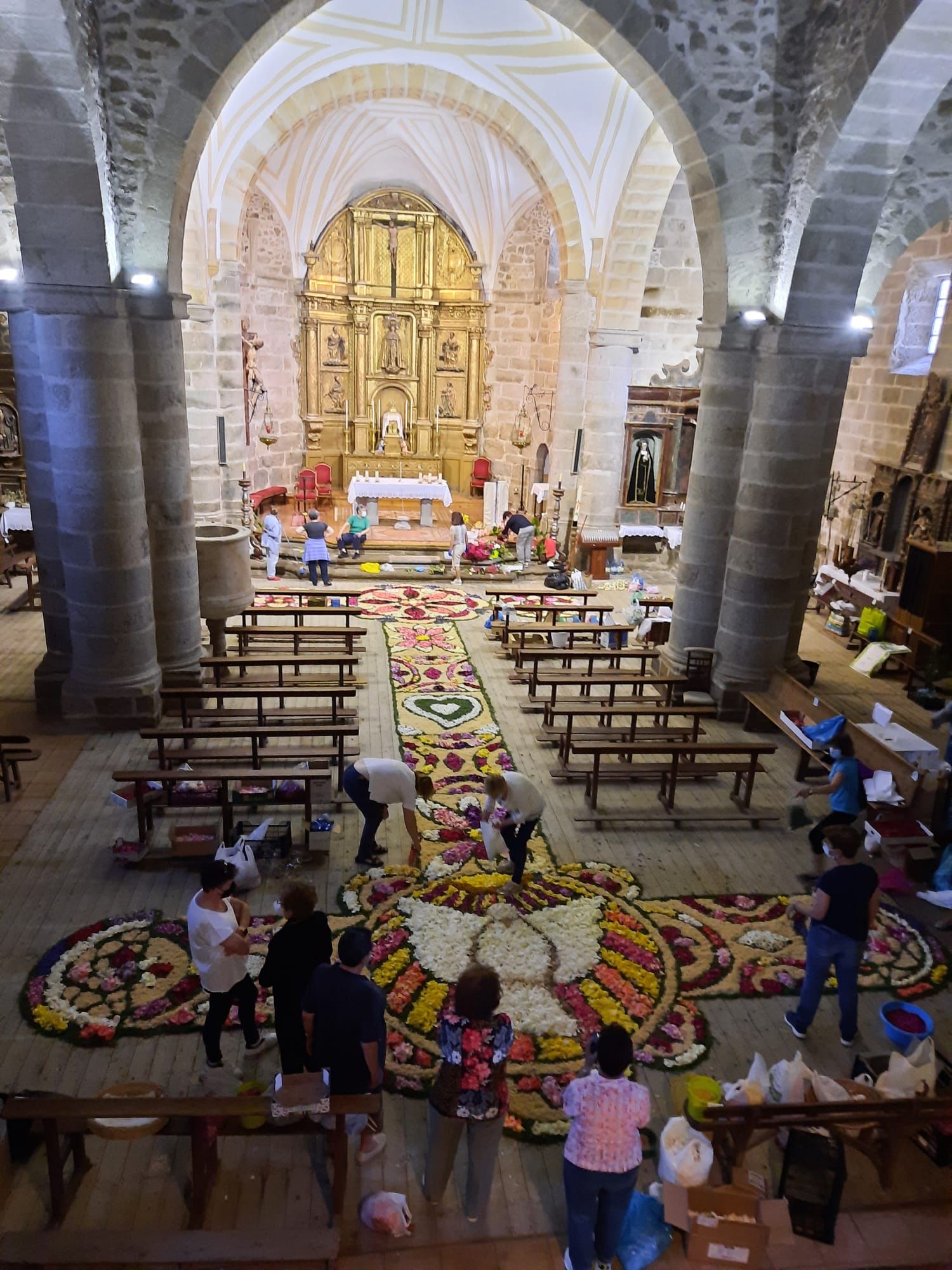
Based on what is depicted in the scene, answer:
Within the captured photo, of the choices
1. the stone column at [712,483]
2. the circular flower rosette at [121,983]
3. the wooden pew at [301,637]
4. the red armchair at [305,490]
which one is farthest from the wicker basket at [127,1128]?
the red armchair at [305,490]

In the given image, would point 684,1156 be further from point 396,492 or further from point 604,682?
point 396,492

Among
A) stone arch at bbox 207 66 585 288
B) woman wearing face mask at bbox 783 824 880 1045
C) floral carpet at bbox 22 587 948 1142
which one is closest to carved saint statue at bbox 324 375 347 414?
stone arch at bbox 207 66 585 288

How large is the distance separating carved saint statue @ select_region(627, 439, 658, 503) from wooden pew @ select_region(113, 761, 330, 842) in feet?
39.1

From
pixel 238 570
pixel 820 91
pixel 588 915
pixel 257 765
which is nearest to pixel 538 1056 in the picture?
pixel 588 915

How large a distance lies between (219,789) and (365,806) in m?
1.45

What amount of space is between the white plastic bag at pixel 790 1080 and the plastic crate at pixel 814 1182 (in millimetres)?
301

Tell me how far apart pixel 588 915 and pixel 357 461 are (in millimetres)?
19298

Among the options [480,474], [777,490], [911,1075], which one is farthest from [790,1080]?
[480,474]

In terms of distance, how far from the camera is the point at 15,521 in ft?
50.5

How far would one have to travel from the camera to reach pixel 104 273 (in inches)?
320

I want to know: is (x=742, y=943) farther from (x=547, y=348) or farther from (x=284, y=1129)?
(x=547, y=348)

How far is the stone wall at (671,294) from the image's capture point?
16.8 m

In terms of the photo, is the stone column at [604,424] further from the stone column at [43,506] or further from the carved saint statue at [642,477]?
the stone column at [43,506]

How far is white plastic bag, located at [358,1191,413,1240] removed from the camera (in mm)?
4004
